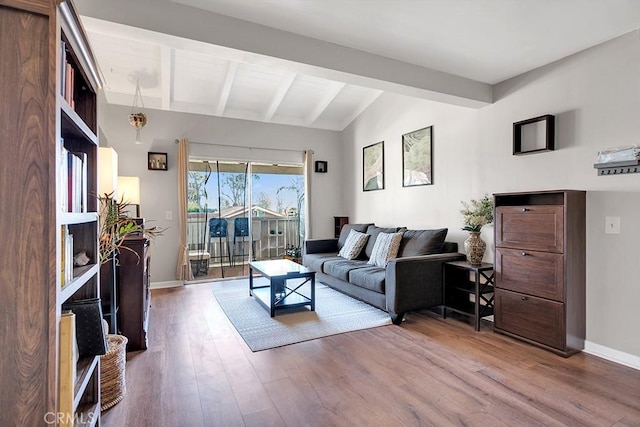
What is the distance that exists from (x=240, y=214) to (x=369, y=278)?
9.35 feet

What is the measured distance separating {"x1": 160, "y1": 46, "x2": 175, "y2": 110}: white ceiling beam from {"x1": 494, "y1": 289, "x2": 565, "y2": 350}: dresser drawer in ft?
14.0

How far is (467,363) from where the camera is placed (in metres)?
2.51

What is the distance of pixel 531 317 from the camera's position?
281 cm

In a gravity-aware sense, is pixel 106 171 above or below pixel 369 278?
above

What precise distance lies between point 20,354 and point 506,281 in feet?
10.8

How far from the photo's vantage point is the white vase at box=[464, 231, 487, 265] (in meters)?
3.38

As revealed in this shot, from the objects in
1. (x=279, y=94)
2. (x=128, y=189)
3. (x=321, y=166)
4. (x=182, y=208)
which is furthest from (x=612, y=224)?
(x=182, y=208)

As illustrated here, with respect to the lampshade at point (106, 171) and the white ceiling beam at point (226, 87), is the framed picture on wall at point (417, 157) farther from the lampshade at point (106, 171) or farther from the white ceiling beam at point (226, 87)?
the lampshade at point (106, 171)

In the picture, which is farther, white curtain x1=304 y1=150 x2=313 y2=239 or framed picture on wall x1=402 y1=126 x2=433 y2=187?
white curtain x1=304 y1=150 x2=313 y2=239

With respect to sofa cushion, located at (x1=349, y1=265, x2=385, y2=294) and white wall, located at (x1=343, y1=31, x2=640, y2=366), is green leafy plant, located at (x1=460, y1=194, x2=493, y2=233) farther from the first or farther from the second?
sofa cushion, located at (x1=349, y1=265, x2=385, y2=294)

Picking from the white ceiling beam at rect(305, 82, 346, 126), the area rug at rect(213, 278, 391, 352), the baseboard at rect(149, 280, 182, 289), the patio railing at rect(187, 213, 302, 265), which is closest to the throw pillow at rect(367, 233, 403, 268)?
the area rug at rect(213, 278, 391, 352)

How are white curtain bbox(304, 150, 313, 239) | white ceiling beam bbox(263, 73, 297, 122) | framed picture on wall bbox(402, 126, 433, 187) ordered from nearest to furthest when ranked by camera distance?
framed picture on wall bbox(402, 126, 433, 187) < white ceiling beam bbox(263, 73, 297, 122) < white curtain bbox(304, 150, 313, 239)

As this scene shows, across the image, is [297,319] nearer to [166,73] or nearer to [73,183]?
[73,183]

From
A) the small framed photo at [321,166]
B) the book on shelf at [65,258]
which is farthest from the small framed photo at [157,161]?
the book on shelf at [65,258]
